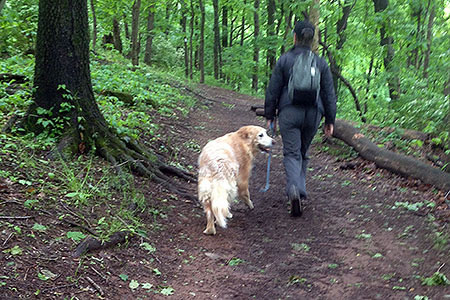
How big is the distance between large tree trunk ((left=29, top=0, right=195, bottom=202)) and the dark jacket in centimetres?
247

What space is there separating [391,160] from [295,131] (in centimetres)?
271

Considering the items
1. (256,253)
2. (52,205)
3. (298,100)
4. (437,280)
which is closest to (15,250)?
(52,205)

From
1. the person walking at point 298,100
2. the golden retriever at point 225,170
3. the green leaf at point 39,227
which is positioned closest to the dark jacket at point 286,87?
the person walking at point 298,100

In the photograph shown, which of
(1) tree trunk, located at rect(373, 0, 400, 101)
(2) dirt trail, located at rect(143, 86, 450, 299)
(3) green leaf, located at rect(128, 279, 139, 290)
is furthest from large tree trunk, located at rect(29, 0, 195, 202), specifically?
(1) tree trunk, located at rect(373, 0, 400, 101)

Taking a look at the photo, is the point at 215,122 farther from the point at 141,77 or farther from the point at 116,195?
the point at 116,195

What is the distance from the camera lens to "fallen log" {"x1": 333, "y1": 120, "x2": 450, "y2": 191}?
589cm

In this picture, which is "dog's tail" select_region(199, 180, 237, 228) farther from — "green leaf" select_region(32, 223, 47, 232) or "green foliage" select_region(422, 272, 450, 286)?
"green foliage" select_region(422, 272, 450, 286)

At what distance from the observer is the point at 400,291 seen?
10.8 feet

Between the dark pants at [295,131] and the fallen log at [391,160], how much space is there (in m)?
2.22

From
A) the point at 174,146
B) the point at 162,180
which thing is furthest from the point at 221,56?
the point at 162,180

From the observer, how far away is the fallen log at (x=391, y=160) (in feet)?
19.3

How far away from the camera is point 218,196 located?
452cm

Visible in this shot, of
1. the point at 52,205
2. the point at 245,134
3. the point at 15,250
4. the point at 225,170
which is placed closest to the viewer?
the point at 15,250

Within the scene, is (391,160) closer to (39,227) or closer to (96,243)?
(96,243)
